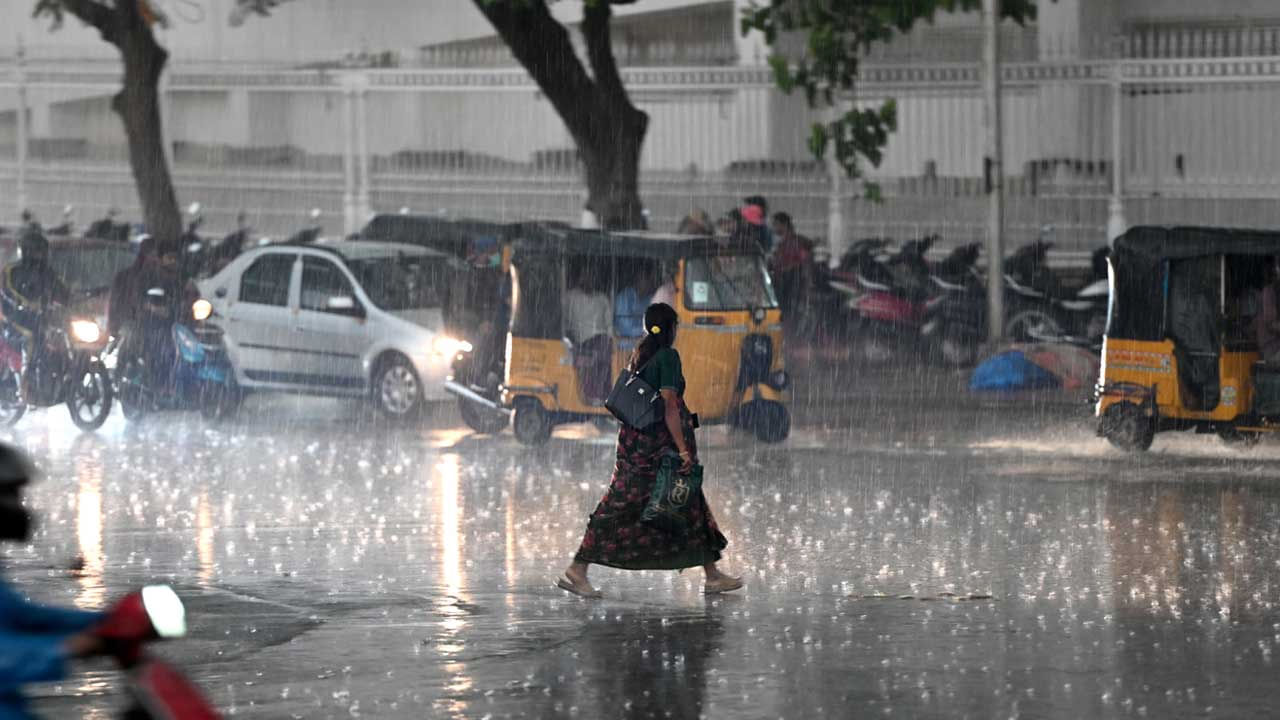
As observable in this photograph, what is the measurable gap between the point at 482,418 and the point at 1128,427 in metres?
5.09

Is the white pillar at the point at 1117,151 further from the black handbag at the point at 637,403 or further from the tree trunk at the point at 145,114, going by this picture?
the black handbag at the point at 637,403

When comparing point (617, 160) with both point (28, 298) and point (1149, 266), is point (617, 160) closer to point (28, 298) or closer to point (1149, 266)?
point (28, 298)

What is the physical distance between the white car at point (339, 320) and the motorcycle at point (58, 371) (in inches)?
40.4

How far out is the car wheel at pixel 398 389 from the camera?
61.4 feet

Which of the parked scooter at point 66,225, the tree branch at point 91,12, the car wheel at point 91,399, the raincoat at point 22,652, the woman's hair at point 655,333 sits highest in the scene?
the tree branch at point 91,12

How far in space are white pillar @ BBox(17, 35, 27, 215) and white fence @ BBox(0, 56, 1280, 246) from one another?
815 mm

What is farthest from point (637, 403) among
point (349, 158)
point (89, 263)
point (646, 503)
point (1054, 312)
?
point (349, 158)

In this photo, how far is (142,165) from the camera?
31344mm

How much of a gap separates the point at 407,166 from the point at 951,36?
803 cm

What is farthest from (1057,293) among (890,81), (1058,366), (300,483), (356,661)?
(356,661)

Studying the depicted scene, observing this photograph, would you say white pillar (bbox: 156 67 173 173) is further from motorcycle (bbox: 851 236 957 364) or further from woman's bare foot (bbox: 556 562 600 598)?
woman's bare foot (bbox: 556 562 600 598)

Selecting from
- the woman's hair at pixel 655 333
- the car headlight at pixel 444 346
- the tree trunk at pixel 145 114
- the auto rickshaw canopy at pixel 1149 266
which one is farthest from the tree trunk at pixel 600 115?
the woman's hair at pixel 655 333

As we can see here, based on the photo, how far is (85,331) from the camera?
1914cm

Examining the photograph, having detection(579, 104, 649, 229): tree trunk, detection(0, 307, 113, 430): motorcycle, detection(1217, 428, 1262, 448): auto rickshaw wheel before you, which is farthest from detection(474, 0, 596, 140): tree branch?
detection(1217, 428, 1262, 448): auto rickshaw wheel
